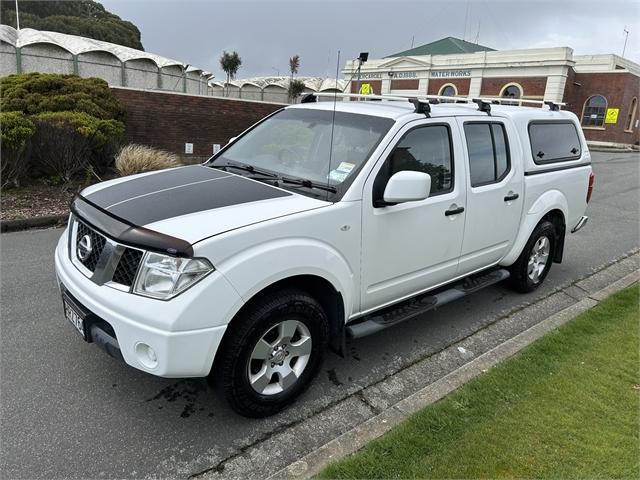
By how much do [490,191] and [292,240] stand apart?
224 centimetres

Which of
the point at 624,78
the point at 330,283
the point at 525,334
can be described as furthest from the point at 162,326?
the point at 624,78

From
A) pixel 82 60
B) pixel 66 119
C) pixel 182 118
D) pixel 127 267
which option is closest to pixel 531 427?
pixel 127 267

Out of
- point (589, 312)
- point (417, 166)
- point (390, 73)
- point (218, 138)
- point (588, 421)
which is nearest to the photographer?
point (588, 421)

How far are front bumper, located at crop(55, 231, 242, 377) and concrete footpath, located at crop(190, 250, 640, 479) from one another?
0.63 meters

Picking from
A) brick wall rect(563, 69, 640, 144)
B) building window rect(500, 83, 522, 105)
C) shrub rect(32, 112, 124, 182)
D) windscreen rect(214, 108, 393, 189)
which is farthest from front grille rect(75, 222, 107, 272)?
brick wall rect(563, 69, 640, 144)

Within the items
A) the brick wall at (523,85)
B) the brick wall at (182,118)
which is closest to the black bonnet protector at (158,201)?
the brick wall at (182,118)

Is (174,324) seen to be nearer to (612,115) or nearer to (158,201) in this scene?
(158,201)

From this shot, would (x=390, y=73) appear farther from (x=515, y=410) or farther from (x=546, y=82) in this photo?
(x=515, y=410)

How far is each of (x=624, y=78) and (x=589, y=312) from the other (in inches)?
1677

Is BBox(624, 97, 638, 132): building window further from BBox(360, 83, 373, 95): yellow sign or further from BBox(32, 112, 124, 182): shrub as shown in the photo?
BBox(32, 112, 124, 182): shrub

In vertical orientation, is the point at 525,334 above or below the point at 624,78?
below

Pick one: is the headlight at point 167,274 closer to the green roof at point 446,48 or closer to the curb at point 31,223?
the curb at point 31,223

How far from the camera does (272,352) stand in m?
2.94

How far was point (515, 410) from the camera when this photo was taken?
123 inches
